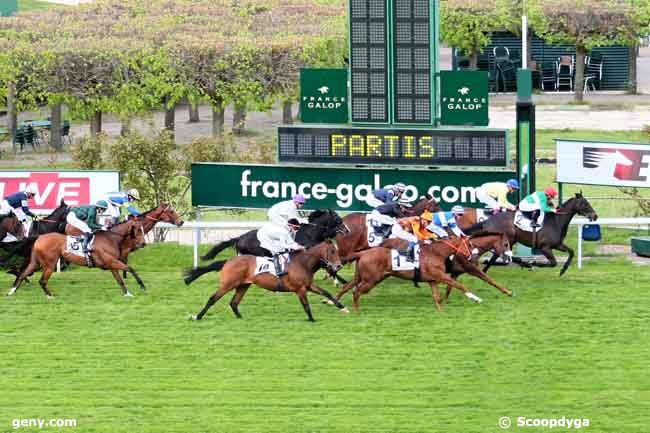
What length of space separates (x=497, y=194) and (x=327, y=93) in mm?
2446

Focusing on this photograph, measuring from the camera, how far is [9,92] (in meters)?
38.2

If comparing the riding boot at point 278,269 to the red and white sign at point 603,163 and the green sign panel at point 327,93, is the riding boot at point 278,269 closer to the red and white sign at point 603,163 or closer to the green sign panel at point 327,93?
the green sign panel at point 327,93

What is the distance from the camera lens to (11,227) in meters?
22.1

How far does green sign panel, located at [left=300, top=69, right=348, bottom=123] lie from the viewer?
22.1 metres

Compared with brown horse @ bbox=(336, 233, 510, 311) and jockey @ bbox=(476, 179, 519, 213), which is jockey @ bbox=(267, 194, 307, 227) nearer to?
brown horse @ bbox=(336, 233, 510, 311)

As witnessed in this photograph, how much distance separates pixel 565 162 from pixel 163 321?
21.2 feet

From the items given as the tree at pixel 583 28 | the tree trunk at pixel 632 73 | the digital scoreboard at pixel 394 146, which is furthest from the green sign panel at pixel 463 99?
the tree trunk at pixel 632 73

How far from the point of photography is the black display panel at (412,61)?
2158 cm

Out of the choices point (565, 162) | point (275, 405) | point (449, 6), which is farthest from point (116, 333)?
point (449, 6)

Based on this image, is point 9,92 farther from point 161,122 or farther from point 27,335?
point 27,335

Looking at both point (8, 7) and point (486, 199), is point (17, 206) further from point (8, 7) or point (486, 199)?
point (8, 7)

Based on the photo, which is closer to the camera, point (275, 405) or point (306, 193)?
point (275, 405)
